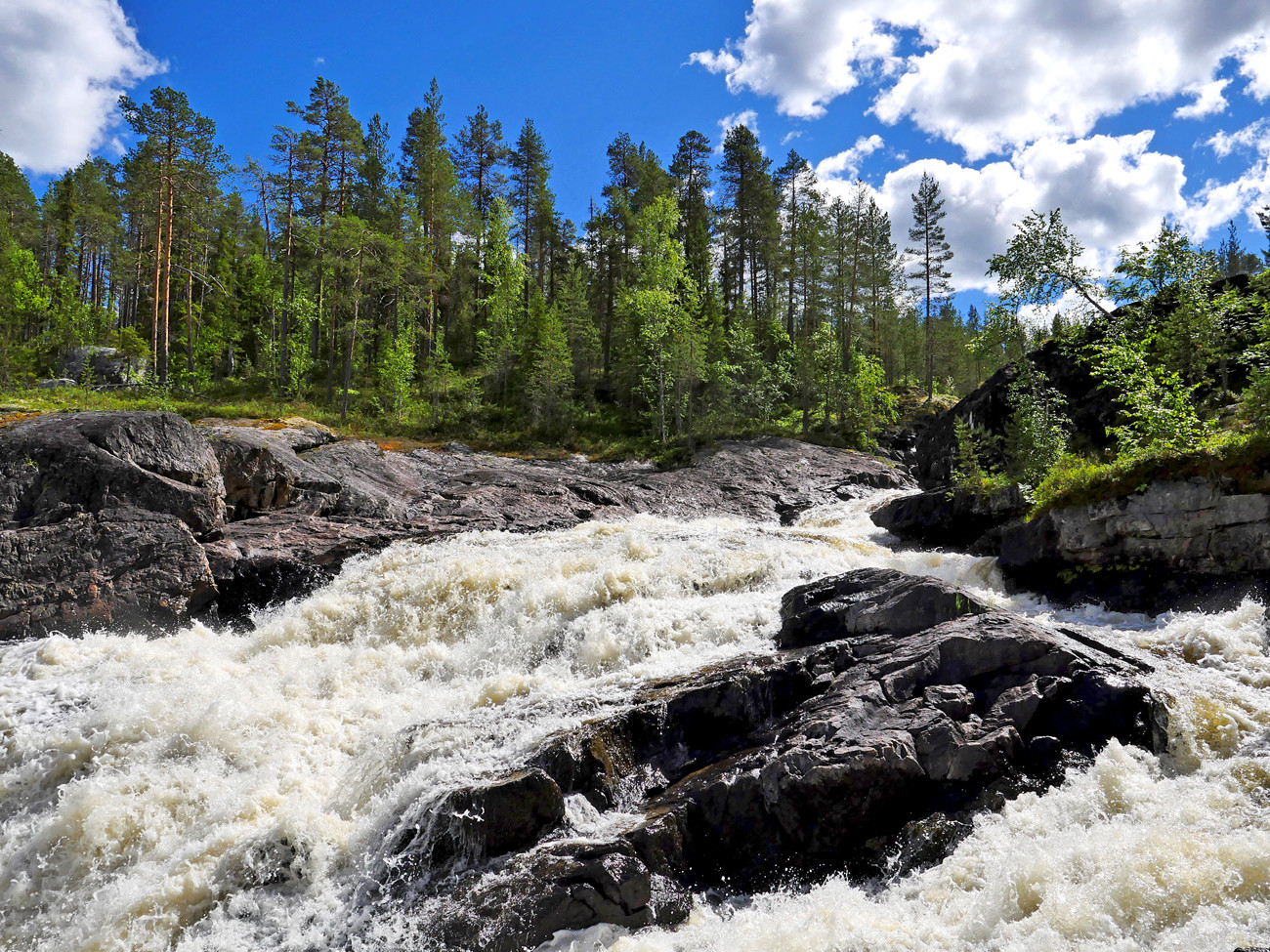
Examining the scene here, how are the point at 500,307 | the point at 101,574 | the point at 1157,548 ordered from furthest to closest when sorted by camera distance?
the point at 500,307, the point at 101,574, the point at 1157,548

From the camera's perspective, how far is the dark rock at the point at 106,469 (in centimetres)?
1368

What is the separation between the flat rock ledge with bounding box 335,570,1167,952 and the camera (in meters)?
6.16

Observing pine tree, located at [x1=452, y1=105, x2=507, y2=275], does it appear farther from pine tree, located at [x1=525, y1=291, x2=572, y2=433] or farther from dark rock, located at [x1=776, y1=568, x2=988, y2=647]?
dark rock, located at [x1=776, y1=568, x2=988, y2=647]

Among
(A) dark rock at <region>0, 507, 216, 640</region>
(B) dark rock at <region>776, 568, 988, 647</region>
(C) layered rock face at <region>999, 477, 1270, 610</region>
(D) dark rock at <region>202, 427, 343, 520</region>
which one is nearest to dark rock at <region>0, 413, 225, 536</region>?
(A) dark rock at <region>0, 507, 216, 640</region>

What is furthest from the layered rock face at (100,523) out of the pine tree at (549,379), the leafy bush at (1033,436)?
the leafy bush at (1033,436)

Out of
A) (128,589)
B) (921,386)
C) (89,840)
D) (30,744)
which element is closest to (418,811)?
(89,840)

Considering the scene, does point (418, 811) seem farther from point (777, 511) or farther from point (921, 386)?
point (921, 386)

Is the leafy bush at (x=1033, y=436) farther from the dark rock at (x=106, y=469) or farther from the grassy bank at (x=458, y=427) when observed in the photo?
the dark rock at (x=106, y=469)

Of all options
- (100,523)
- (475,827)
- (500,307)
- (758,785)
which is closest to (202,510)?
(100,523)

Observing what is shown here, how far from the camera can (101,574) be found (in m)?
13.1

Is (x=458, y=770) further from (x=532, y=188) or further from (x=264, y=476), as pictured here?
(x=532, y=188)

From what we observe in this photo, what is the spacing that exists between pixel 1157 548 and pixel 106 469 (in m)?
22.4

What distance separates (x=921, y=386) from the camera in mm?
52594

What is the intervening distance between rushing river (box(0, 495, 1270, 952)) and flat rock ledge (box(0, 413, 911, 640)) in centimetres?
113
